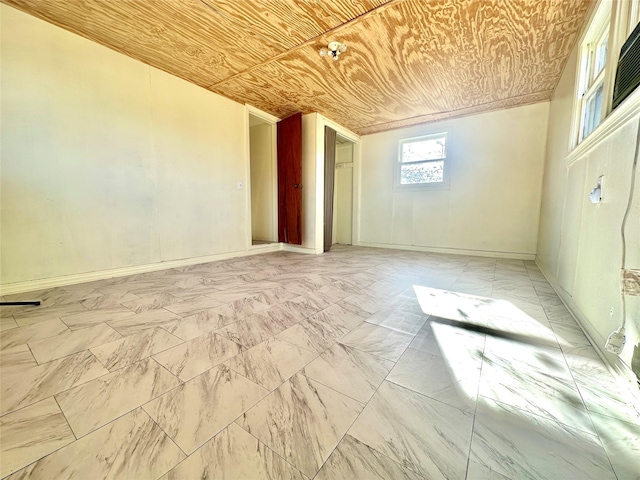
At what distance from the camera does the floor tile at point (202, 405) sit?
76cm

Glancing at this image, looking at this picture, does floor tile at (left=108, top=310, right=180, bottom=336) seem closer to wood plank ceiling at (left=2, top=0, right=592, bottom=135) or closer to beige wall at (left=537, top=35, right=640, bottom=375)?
beige wall at (left=537, top=35, right=640, bottom=375)

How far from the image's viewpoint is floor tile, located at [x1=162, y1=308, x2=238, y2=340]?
1.41 metres

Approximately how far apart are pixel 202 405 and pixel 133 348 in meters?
0.68

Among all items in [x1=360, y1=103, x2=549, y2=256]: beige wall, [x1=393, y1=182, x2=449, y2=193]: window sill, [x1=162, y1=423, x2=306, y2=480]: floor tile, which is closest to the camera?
[x1=162, y1=423, x2=306, y2=480]: floor tile

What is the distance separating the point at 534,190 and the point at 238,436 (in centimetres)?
488

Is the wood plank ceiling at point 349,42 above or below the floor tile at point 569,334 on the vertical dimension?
above

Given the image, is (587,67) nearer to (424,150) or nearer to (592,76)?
(592,76)

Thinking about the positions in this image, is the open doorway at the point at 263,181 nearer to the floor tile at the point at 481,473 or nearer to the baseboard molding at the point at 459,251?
the baseboard molding at the point at 459,251

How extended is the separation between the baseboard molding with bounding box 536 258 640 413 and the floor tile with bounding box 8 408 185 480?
1.65 m

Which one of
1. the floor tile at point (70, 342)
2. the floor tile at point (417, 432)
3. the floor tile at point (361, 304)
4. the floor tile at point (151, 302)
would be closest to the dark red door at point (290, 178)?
the floor tile at point (361, 304)

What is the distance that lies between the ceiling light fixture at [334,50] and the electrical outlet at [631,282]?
2.78m

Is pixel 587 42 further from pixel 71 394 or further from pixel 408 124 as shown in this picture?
pixel 71 394

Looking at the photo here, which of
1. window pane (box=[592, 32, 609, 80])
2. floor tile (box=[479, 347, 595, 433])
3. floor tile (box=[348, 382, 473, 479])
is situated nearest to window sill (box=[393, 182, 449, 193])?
window pane (box=[592, 32, 609, 80])

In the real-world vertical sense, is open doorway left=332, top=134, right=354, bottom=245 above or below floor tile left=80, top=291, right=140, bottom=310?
above
